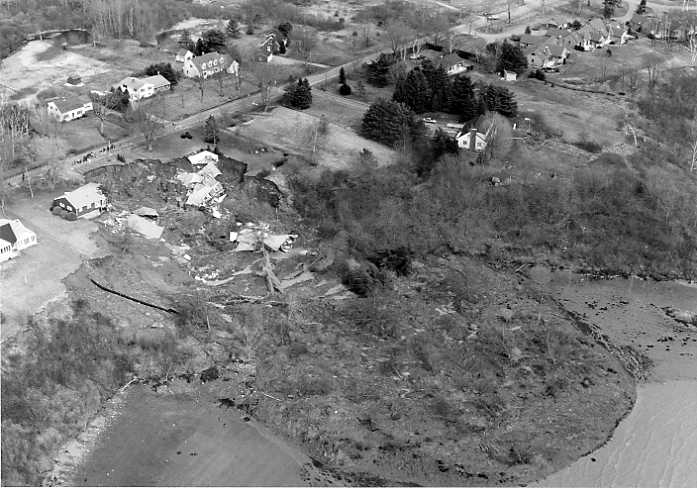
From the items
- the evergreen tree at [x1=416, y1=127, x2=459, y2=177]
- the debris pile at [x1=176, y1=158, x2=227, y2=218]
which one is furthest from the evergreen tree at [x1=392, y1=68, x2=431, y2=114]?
the debris pile at [x1=176, y1=158, x2=227, y2=218]

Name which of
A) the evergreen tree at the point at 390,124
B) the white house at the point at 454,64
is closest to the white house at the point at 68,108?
the evergreen tree at the point at 390,124

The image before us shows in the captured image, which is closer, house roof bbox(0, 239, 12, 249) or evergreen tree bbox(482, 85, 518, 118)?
house roof bbox(0, 239, 12, 249)

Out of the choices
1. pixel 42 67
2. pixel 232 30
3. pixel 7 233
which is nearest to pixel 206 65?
pixel 232 30

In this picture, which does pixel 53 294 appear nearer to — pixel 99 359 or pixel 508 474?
pixel 99 359

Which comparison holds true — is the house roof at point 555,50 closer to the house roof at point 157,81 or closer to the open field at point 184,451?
the house roof at point 157,81

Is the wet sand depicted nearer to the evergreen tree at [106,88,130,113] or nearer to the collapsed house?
the collapsed house

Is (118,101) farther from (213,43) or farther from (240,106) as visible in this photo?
(213,43)
